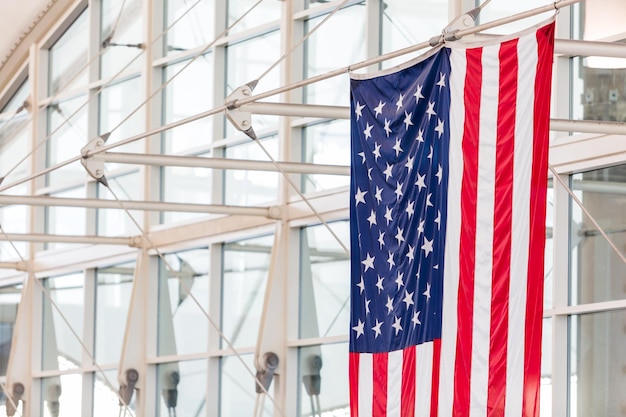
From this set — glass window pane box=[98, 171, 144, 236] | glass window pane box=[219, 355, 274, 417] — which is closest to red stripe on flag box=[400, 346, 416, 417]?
glass window pane box=[219, 355, 274, 417]

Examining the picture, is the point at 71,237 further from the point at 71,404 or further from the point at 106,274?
the point at 71,404

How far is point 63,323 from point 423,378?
36.9 ft

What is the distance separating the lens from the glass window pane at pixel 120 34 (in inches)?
746

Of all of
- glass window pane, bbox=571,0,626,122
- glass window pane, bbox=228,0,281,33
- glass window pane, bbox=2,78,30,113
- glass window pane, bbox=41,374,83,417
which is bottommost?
glass window pane, bbox=41,374,83,417

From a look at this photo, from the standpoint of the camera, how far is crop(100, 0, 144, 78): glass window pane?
62.1 feet

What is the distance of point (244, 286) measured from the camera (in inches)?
640

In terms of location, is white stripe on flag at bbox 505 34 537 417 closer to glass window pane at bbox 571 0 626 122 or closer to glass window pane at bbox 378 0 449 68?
glass window pane at bbox 571 0 626 122

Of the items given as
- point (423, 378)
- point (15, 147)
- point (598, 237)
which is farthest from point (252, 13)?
point (423, 378)

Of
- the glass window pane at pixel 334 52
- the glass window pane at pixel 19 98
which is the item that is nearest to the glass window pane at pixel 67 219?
the glass window pane at pixel 19 98

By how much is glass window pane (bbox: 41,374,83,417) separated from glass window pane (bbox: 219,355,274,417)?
3598 mm

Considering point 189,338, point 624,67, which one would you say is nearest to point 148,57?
point 189,338

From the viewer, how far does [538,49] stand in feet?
27.6

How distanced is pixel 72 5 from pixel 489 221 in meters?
13.1

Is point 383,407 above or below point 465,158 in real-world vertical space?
below
